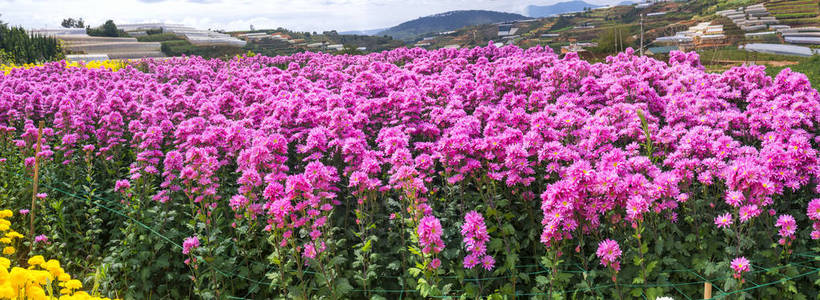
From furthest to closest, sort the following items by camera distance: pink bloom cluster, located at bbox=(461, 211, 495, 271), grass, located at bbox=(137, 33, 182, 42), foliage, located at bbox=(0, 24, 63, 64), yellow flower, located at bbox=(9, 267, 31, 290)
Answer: grass, located at bbox=(137, 33, 182, 42), foliage, located at bbox=(0, 24, 63, 64), pink bloom cluster, located at bbox=(461, 211, 495, 271), yellow flower, located at bbox=(9, 267, 31, 290)

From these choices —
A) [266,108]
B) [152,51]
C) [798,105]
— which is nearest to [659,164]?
[798,105]

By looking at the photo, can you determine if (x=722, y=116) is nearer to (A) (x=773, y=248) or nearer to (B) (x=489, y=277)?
(A) (x=773, y=248)

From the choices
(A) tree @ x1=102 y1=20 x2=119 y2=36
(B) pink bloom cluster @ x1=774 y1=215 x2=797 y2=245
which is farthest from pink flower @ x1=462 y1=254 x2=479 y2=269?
(A) tree @ x1=102 y1=20 x2=119 y2=36

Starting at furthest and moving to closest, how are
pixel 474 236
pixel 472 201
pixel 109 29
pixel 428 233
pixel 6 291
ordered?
1. pixel 109 29
2. pixel 472 201
3. pixel 474 236
4. pixel 428 233
5. pixel 6 291

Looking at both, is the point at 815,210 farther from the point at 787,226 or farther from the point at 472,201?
the point at 472,201

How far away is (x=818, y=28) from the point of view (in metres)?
65.4

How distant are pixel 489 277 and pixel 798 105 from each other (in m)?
4.50

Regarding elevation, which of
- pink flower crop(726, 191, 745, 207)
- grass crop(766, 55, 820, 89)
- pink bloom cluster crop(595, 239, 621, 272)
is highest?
grass crop(766, 55, 820, 89)

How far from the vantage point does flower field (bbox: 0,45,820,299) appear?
3834 millimetres

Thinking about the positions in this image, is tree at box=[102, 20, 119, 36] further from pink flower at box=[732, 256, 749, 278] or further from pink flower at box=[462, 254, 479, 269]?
pink flower at box=[732, 256, 749, 278]

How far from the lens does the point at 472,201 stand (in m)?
4.97

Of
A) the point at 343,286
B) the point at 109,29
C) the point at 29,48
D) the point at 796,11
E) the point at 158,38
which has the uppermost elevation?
the point at 109,29

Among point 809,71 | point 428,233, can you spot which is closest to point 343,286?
point 428,233

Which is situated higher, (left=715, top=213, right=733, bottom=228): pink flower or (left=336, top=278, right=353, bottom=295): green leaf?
(left=715, top=213, right=733, bottom=228): pink flower
